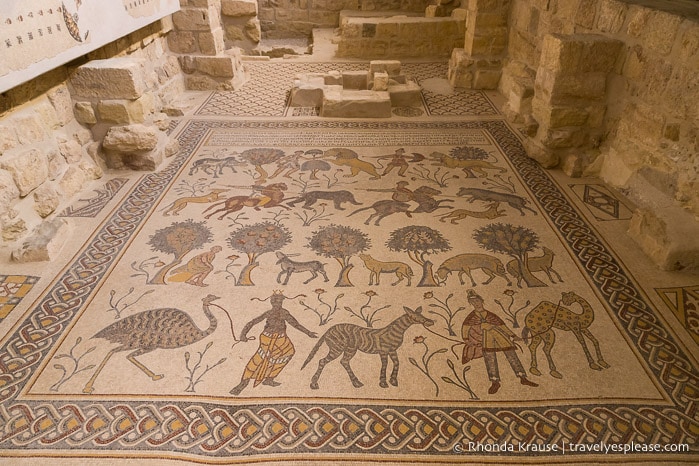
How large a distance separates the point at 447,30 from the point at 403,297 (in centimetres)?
492

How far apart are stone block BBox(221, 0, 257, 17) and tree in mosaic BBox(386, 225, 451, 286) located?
4309 mm

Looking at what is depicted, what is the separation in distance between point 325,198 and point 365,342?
1.30 m

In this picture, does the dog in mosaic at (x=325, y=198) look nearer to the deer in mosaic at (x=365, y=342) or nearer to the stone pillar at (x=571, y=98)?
the deer in mosaic at (x=365, y=342)

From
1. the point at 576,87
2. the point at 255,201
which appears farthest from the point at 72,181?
the point at 576,87

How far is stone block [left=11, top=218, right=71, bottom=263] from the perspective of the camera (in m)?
2.43

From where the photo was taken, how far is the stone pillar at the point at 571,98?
3105 mm

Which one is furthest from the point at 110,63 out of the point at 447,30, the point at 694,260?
the point at 447,30

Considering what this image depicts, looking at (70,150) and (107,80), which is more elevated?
(107,80)

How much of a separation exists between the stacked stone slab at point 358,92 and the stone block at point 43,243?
2465 millimetres

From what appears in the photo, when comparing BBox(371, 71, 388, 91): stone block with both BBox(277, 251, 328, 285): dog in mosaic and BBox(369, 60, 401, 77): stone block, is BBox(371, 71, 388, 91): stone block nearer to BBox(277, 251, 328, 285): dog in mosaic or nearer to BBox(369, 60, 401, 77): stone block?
BBox(369, 60, 401, 77): stone block

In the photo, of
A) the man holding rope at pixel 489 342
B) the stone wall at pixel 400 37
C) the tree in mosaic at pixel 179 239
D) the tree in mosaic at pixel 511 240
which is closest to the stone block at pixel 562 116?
the tree in mosaic at pixel 511 240

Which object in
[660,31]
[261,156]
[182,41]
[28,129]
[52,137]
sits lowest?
[261,156]

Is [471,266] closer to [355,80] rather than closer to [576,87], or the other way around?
[576,87]

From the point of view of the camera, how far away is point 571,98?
327 centimetres
